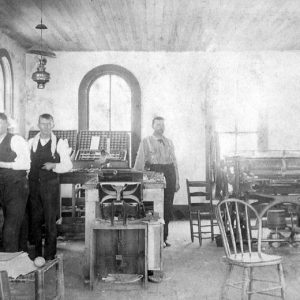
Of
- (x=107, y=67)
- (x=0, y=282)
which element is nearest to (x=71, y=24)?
(x=107, y=67)

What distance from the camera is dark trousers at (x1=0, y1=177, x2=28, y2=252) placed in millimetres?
5199

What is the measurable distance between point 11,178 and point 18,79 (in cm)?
434

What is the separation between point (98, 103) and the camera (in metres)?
9.66

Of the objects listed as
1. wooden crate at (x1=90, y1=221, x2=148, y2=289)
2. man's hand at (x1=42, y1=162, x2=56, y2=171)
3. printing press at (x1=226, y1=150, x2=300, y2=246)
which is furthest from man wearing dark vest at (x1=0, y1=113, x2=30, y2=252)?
printing press at (x1=226, y1=150, x2=300, y2=246)

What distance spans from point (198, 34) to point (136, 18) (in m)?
1.43

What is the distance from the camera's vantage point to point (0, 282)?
2.23m

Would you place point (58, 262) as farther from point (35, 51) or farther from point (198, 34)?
point (198, 34)

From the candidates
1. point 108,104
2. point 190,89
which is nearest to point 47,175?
point 108,104

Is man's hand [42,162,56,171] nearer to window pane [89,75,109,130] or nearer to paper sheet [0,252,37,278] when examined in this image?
paper sheet [0,252,37,278]

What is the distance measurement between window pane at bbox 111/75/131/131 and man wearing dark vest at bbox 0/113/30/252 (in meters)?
4.49

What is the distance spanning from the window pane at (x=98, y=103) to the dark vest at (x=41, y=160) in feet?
13.1

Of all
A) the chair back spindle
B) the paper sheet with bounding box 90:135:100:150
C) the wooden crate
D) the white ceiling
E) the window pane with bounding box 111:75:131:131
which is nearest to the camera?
the chair back spindle

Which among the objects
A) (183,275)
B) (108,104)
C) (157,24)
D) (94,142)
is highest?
(157,24)

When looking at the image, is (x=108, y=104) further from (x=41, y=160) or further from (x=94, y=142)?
(x=41, y=160)
